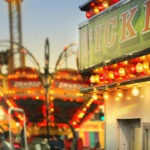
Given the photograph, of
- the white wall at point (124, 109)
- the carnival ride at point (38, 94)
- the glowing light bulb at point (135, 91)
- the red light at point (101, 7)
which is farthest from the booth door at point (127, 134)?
the carnival ride at point (38, 94)

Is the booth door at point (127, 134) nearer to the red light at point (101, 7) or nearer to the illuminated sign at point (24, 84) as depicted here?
the red light at point (101, 7)

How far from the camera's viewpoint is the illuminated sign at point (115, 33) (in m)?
11.1

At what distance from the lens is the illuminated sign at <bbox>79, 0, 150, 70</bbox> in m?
11.1

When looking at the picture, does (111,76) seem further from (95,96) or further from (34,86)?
(34,86)

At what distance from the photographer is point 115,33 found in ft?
40.2

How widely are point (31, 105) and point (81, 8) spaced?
67.7ft

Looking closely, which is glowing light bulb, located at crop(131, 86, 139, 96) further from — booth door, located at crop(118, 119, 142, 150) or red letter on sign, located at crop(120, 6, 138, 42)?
booth door, located at crop(118, 119, 142, 150)

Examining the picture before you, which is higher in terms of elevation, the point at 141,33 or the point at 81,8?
the point at 81,8

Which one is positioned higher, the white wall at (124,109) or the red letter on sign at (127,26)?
the red letter on sign at (127,26)

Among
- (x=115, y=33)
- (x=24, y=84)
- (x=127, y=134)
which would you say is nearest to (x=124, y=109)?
(x=127, y=134)

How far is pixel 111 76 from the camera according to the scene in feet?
42.2

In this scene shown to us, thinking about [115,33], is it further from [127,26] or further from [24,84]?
[24,84]

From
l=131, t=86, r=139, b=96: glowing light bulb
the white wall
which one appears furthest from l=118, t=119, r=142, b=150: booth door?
l=131, t=86, r=139, b=96: glowing light bulb

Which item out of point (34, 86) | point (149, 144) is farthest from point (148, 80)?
point (34, 86)
